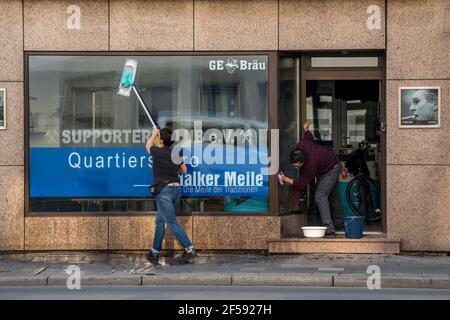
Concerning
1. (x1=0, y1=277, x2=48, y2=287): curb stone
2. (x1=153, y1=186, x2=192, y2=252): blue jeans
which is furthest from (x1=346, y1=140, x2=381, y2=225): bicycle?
Result: (x1=0, y1=277, x2=48, y2=287): curb stone

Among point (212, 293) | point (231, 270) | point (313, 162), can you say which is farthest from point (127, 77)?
point (212, 293)

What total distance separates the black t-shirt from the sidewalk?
49.7 inches

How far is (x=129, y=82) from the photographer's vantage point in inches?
631

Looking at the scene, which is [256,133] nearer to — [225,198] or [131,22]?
[225,198]

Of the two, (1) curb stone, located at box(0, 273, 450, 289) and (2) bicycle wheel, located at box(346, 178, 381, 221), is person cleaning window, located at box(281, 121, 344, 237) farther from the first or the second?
(1) curb stone, located at box(0, 273, 450, 289)

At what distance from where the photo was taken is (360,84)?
663 inches

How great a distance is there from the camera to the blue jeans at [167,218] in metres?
14.8

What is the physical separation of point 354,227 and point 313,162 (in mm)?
1211

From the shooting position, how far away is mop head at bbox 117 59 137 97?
1602 centimetres

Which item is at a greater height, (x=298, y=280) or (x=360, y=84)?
(x=360, y=84)

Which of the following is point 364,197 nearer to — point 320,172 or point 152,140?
point 320,172

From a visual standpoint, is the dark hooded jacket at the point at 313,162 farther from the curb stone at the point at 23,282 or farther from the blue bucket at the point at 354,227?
the curb stone at the point at 23,282
